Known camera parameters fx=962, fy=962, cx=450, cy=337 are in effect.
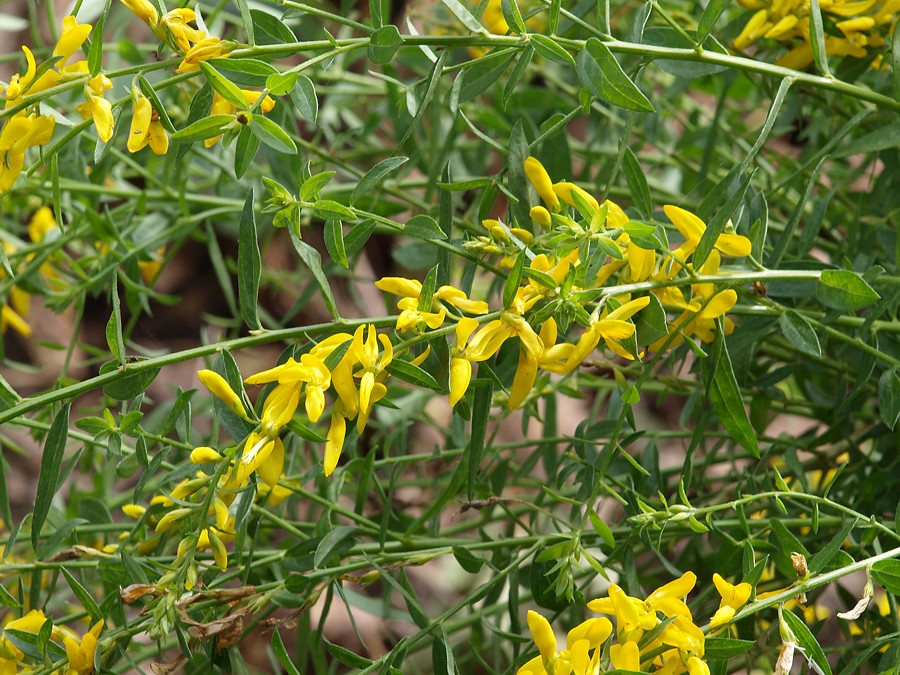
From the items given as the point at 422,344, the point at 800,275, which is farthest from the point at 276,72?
the point at 800,275

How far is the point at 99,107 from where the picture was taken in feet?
1.54

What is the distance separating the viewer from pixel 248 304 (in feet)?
1.68

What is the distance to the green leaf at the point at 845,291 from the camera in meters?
0.49

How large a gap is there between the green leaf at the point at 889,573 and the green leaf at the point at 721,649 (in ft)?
0.25

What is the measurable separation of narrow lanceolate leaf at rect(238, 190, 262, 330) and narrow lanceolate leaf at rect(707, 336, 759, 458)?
0.82ft

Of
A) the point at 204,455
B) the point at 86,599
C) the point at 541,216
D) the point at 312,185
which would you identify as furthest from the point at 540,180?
the point at 86,599

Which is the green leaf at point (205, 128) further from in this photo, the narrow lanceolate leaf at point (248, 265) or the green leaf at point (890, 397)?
the green leaf at point (890, 397)

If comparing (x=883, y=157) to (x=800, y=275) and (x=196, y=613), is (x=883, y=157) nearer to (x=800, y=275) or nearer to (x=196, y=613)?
(x=800, y=275)

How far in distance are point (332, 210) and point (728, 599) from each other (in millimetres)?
269

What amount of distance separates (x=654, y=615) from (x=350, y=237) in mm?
243

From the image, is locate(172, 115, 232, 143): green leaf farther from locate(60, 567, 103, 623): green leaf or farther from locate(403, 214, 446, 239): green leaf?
locate(60, 567, 103, 623): green leaf

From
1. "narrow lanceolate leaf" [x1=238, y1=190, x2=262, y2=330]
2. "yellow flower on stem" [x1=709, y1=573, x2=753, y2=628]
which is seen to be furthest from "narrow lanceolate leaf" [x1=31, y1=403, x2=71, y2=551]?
"yellow flower on stem" [x1=709, y1=573, x2=753, y2=628]

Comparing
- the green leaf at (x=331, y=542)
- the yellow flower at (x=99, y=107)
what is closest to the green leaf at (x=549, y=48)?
the yellow flower at (x=99, y=107)

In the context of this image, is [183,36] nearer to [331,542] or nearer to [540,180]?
[540,180]
